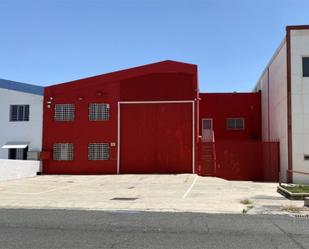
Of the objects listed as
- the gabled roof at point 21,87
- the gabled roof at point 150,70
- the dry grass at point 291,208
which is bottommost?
the dry grass at point 291,208

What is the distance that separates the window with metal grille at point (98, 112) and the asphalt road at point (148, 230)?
1960 cm

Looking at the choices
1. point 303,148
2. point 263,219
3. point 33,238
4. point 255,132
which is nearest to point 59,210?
point 33,238

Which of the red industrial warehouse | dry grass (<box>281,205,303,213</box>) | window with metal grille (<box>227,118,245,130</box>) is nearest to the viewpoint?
dry grass (<box>281,205,303,213</box>)

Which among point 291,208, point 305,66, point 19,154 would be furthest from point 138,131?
point 291,208

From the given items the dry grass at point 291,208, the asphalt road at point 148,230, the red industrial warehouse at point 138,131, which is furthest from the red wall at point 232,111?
the asphalt road at point 148,230

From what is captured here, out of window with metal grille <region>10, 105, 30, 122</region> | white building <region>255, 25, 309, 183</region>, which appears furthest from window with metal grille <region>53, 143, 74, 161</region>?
white building <region>255, 25, 309, 183</region>

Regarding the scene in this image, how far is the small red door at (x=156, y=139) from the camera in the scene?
3169 centimetres

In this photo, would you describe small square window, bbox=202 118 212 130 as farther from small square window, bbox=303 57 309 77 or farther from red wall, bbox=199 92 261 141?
small square window, bbox=303 57 309 77

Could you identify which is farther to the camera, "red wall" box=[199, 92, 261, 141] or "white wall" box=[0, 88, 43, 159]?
"red wall" box=[199, 92, 261, 141]

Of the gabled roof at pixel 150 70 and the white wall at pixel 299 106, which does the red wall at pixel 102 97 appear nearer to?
the gabled roof at pixel 150 70

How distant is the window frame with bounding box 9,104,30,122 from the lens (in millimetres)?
35344

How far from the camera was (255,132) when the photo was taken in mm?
39281

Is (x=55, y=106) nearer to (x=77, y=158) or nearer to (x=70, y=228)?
(x=77, y=158)

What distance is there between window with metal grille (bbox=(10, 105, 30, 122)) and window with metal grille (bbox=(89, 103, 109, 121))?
5518 mm
